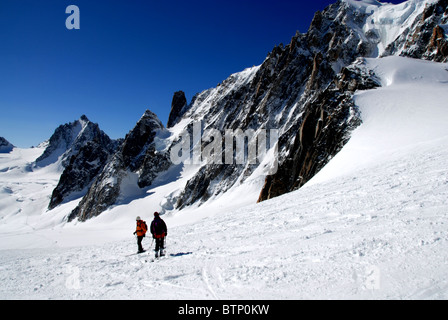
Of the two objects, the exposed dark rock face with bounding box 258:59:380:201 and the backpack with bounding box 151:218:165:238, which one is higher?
the exposed dark rock face with bounding box 258:59:380:201

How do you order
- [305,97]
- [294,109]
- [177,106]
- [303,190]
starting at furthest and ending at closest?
[177,106] < [294,109] < [305,97] < [303,190]

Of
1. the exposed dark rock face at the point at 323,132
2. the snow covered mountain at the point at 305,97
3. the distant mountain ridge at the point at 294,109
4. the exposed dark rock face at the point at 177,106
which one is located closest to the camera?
the exposed dark rock face at the point at 323,132

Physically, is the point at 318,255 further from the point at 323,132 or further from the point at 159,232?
the point at 323,132

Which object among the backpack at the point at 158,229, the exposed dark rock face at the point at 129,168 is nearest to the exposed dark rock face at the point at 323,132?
the backpack at the point at 158,229

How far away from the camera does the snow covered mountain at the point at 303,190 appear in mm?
5285

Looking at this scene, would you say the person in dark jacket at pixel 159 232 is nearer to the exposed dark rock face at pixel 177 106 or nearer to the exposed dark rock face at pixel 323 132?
the exposed dark rock face at pixel 323 132

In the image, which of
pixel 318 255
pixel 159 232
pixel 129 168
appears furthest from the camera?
pixel 129 168

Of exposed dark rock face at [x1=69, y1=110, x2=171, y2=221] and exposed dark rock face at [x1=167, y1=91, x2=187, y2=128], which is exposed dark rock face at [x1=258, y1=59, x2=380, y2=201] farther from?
exposed dark rock face at [x1=167, y1=91, x2=187, y2=128]

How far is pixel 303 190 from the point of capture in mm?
15461

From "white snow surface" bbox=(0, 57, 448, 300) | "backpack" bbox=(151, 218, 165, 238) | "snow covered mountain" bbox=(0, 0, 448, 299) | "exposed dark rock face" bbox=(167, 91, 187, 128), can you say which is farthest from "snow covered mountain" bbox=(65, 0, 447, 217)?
"exposed dark rock face" bbox=(167, 91, 187, 128)

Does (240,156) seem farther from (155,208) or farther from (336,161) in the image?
(336,161)

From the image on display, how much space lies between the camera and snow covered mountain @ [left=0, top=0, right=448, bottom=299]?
5.29m

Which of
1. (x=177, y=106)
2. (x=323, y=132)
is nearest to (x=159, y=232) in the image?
(x=323, y=132)

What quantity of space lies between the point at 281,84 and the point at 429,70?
28085 millimetres
